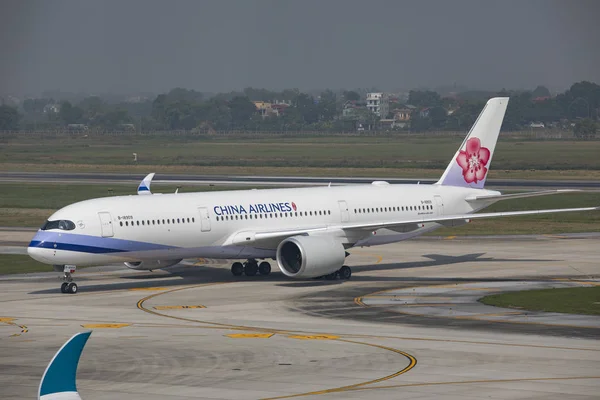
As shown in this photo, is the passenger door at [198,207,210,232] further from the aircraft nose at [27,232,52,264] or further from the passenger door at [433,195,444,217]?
the passenger door at [433,195,444,217]

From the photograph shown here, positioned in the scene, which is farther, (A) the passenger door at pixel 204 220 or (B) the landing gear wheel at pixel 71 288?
(A) the passenger door at pixel 204 220

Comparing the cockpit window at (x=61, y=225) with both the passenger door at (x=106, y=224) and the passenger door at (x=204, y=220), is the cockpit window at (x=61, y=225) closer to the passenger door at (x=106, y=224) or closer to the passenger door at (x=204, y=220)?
the passenger door at (x=106, y=224)

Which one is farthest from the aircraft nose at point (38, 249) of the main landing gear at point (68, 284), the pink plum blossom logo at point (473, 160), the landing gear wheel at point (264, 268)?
the pink plum blossom logo at point (473, 160)

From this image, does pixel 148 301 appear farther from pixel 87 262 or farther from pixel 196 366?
pixel 196 366

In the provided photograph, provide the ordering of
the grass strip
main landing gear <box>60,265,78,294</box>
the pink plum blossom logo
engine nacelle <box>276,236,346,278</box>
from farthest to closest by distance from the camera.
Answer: the pink plum blossom logo, engine nacelle <box>276,236,346,278</box>, main landing gear <box>60,265,78,294</box>, the grass strip

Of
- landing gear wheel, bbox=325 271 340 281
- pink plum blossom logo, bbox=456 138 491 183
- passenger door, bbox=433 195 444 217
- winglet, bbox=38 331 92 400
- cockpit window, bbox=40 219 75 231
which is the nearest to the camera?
winglet, bbox=38 331 92 400

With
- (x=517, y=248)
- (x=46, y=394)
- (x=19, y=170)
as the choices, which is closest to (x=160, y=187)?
(x=19, y=170)

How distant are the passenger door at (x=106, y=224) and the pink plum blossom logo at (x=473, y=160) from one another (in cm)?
2363

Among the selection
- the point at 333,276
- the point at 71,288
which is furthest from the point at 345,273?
the point at 71,288

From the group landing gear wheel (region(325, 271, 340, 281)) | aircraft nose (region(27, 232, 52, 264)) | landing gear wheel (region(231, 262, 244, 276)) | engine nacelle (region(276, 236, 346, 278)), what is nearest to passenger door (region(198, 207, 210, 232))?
engine nacelle (region(276, 236, 346, 278))

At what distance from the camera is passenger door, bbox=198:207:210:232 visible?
55.2 meters

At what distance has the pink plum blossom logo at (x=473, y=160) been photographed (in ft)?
220

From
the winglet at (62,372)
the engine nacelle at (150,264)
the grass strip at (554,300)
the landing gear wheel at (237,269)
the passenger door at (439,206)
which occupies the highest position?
the winglet at (62,372)

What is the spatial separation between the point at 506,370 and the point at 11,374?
48.1 ft
